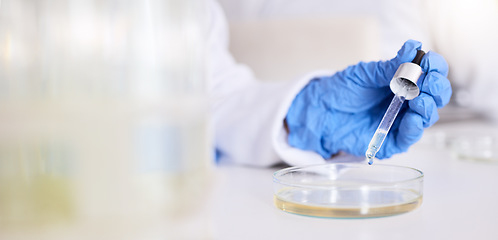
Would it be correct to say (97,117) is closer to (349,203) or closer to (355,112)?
(349,203)

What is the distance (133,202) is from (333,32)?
48.7 inches

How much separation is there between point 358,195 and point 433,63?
15 centimetres

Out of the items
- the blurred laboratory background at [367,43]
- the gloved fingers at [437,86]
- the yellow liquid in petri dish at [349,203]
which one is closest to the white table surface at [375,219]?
the yellow liquid in petri dish at [349,203]

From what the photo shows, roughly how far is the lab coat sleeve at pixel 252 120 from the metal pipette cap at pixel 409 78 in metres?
0.20

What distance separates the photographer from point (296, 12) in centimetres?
166

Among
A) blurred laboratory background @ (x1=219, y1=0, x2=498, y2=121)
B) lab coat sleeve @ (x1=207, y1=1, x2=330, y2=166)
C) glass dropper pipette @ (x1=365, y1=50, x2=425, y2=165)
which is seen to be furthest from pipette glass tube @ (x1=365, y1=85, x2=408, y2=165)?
blurred laboratory background @ (x1=219, y1=0, x2=498, y2=121)

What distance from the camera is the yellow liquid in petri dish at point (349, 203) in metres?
0.39

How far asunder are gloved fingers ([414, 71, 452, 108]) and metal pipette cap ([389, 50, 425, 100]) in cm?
1

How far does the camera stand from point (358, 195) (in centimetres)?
43

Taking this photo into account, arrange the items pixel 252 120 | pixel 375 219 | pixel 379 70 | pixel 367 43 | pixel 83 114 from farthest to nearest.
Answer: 1. pixel 367 43
2. pixel 252 120
3. pixel 379 70
4. pixel 375 219
5. pixel 83 114

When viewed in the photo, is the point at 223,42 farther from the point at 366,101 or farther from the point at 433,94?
the point at 433,94

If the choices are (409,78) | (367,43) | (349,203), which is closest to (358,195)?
(349,203)

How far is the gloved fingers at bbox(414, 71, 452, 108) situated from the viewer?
0.45 metres

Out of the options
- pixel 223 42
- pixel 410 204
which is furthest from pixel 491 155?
pixel 223 42
